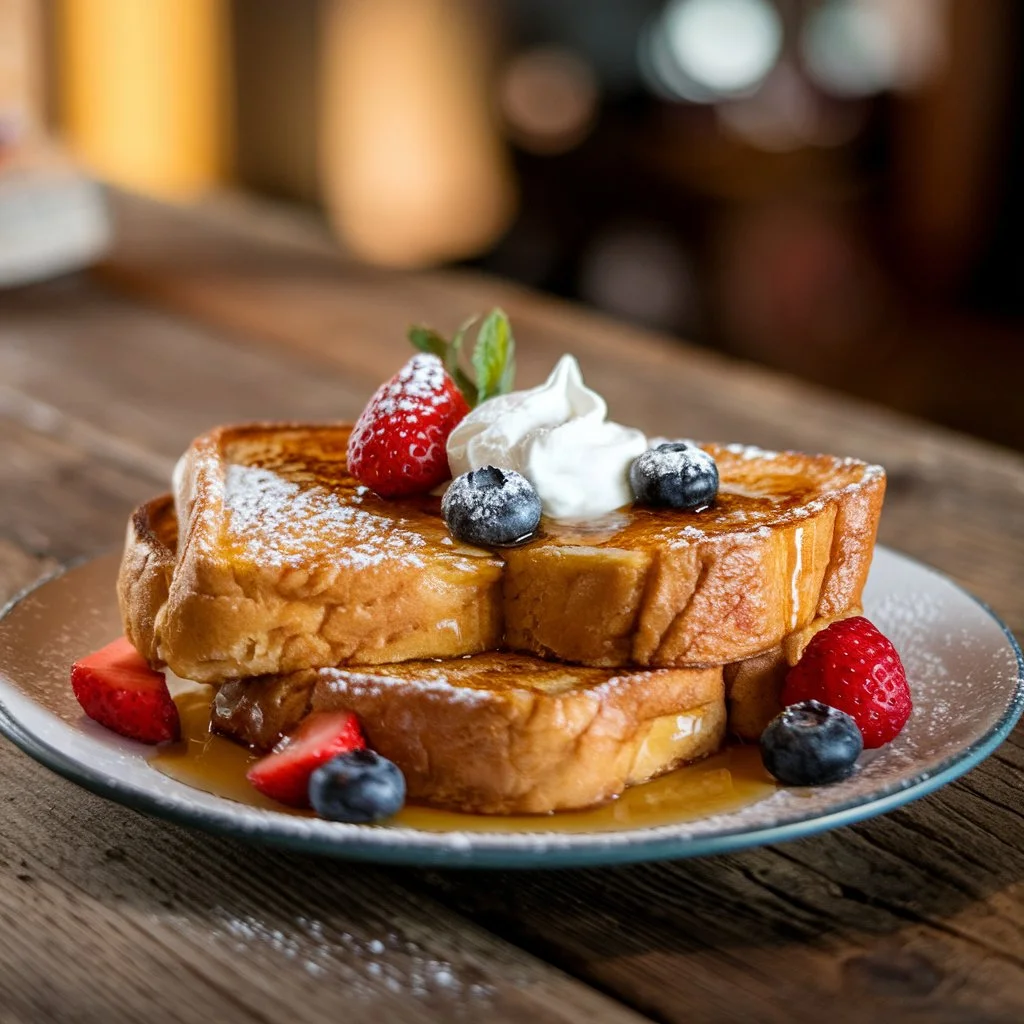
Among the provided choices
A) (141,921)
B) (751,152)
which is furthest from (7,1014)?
(751,152)

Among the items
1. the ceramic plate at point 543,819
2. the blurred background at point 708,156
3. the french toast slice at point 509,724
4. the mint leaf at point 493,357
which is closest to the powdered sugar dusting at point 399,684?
the french toast slice at point 509,724

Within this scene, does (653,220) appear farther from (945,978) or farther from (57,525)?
(945,978)

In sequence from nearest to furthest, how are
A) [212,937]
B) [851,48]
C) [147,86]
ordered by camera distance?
[212,937] < [851,48] < [147,86]

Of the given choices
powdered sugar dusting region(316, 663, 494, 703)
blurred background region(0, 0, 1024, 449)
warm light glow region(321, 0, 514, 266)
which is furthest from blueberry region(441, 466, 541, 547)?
warm light glow region(321, 0, 514, 266)

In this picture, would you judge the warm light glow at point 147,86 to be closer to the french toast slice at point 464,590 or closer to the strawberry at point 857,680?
the french toast slice at point 464,590

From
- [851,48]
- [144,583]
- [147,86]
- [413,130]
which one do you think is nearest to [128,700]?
[144,583]

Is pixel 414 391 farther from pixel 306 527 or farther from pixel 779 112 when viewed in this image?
pixel 779 112
